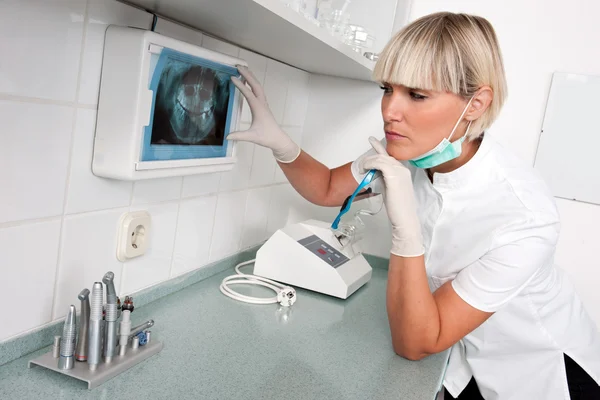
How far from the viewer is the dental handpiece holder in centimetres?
147

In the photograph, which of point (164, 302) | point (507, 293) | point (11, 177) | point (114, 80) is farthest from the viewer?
point (164, 302)

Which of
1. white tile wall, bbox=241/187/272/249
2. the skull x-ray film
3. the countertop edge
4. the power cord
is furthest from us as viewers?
white tile wall, bbox=241/187/272/249

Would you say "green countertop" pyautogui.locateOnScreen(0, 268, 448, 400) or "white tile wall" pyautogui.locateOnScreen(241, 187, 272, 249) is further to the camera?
"white tile wall" pyautogui.locateOnScreen(241, 187, 272, 249)

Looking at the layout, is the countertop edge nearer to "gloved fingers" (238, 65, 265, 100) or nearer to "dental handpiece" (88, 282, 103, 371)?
"dental handpiece" (88, 282, 103, 371)

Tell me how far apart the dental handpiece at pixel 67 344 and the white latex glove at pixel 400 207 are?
2.11ft

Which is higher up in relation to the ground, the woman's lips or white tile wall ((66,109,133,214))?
the woman's lips

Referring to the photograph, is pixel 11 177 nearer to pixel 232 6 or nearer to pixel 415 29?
pixel 232 6

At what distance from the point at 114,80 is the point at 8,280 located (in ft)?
1.20

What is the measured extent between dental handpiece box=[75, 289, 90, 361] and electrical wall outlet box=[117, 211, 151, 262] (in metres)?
0.24

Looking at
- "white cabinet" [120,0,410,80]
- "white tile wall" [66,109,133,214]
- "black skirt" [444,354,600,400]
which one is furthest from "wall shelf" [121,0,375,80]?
"black skirt" [444,354,600,400]

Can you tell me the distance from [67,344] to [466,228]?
0.86 m

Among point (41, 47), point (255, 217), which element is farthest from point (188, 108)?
point (255, 217)

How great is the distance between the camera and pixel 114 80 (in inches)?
37.8

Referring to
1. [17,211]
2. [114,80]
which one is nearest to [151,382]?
[17,211]
